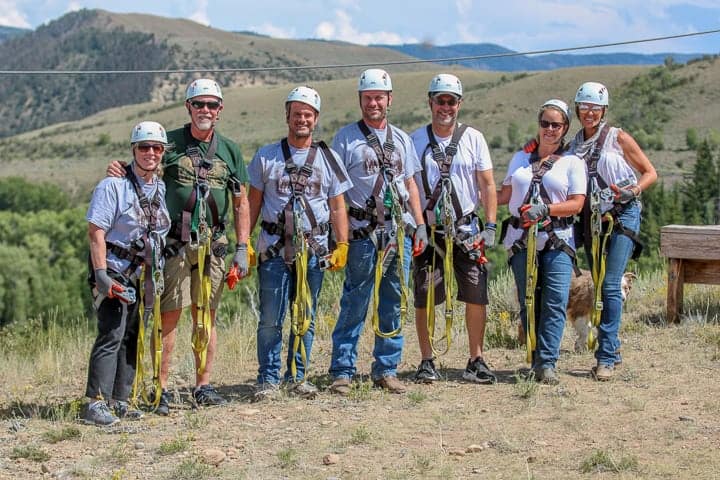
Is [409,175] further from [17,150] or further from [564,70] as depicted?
[17,150]

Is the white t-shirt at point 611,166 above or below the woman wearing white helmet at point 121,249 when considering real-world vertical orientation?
above

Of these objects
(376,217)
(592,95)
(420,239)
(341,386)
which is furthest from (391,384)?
(592,95)

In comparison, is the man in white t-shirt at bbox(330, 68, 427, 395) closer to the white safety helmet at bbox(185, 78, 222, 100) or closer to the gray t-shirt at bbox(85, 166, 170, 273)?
the white safety helmet at bbox(185, 78, 222, 100)

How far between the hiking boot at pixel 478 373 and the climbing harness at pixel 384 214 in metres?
0.91

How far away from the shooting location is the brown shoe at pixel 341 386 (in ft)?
24.2

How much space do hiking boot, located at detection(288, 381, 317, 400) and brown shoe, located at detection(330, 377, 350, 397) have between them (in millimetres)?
147

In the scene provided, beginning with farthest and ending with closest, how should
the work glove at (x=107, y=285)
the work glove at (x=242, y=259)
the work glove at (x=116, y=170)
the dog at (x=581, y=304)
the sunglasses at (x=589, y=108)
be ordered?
the dog at (x=581, y=304), the sunglasses at (x=589, y=108), the work glove at (x=242, y=259), the work glove at (x=116, y=170), the work glove at (x=107, y=285)

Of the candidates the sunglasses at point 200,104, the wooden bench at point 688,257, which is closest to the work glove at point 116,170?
the sunglasses at point 200,104

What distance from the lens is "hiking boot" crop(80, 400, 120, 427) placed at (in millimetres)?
6730

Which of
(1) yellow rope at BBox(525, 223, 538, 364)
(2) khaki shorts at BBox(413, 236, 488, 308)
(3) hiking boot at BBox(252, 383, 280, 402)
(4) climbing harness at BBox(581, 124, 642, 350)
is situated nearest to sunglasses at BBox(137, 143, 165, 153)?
(3) hiking boot at BBox(252, 383, 280, 402)

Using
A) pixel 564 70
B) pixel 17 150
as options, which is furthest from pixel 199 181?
pixel 17 150

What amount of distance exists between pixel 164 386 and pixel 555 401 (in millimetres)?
2827

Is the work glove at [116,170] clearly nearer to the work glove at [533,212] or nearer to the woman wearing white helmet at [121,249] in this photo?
the woman wearing white helmet at [121,249]

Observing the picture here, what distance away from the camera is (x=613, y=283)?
770 centimetres
